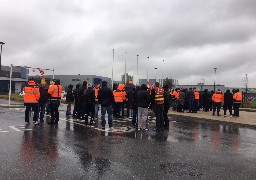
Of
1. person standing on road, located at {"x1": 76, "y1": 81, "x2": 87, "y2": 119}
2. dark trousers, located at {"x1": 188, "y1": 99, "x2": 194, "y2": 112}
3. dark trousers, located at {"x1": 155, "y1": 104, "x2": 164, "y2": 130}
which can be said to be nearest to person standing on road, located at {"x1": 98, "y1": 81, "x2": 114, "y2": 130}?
dark trousers, located at {"x1": 155, "y1": 104, "x2": 164, "y2": 130}

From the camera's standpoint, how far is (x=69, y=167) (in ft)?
19.1

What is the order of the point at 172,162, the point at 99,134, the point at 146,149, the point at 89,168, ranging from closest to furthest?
1. the point at 89,168
2. the point at 172,162
3. the point at 146,149
4. the point at 99,134

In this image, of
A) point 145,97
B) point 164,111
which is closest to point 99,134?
point 145,97

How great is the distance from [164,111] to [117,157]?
5932 millimetres

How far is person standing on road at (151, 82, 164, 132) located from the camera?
465 inches

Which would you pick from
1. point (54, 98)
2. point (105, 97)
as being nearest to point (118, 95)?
point (105, 97)

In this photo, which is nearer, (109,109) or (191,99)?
(109,109)

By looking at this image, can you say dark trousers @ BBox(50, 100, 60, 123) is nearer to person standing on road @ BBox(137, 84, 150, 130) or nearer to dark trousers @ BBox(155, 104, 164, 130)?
person standing on road @ BBox(137, 84, 150, 130)

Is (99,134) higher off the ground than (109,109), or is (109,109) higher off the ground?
(109,109)

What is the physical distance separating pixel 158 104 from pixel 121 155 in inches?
201

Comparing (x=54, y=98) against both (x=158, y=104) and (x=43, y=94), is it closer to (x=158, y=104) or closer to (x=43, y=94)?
(x=43, y=94)

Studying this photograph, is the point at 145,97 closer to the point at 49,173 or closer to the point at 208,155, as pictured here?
the point at 208,155

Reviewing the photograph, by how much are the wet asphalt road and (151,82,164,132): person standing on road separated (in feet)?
4.03

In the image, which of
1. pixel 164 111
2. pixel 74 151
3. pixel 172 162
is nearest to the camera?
pixel 172 162
